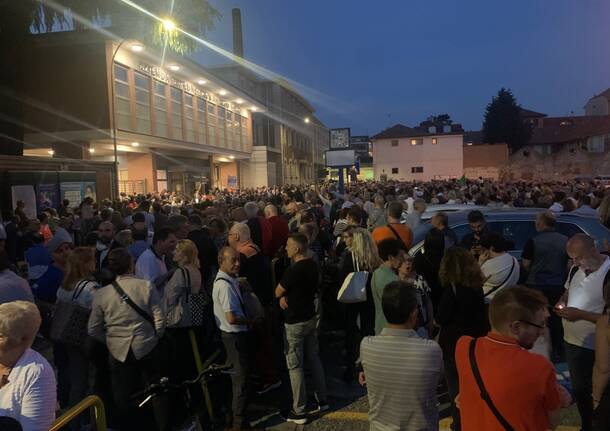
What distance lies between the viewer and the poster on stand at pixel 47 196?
15383mm

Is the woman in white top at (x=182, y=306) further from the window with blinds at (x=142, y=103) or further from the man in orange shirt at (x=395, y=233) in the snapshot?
the window with blinds at (x=142, y=103)

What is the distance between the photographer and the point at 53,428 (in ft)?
8.31

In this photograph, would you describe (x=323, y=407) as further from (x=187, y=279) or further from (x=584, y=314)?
(x=584, y=314)

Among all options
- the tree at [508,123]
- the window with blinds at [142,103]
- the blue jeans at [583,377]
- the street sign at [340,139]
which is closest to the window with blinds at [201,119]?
the window with blinds at [142,103]

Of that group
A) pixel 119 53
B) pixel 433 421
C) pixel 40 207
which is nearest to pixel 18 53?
pixel 119 53

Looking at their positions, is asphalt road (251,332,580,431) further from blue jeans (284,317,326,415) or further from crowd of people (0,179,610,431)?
blue jeans (284,317,326,415)

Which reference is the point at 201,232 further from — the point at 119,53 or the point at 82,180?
the point at 119,53

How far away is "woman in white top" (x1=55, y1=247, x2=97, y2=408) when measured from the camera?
427 centimetres

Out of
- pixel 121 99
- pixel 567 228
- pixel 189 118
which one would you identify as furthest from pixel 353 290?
pixel 189 118

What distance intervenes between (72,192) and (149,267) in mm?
14004

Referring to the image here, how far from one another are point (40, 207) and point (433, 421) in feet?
52.8

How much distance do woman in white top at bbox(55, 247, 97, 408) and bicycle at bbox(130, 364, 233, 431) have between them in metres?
0.92

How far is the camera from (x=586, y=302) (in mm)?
3592

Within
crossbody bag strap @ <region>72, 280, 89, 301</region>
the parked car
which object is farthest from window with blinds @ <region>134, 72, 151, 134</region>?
crossbody bag strap @ <region>72, 280, 89, 301</region>
